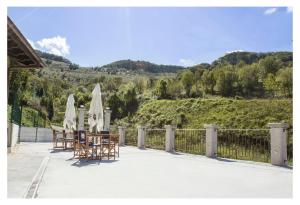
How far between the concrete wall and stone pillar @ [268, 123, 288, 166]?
13.7 metres

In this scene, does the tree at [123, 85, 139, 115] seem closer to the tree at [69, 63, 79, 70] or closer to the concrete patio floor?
the concrete patio floor

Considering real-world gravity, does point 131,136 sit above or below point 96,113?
below

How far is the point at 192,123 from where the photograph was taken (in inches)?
1056

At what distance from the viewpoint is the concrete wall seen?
17875 mm

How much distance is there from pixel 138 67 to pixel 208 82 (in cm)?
4367

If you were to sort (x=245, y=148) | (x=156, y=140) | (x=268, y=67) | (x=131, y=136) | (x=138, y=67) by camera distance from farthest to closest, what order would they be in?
1. (x=138, y=67)
2. (x=268, y=67)
3. (x=131, y=136)
4. (x=156, y=140)
5. (x=245, y=148)

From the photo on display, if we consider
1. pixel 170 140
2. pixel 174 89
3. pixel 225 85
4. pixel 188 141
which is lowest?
pixel 188 141

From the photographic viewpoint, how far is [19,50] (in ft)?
29.5

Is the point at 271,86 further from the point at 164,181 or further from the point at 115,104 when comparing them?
the point at 164,181

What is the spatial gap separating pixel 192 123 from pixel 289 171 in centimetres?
1995

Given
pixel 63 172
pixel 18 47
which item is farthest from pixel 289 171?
pixel 18 47

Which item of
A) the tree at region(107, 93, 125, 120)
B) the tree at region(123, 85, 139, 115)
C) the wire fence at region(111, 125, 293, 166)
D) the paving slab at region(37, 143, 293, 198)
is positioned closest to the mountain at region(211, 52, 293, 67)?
the tree at region(123, 85, 139, 115)

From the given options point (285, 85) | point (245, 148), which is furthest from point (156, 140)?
point (285, 85)
